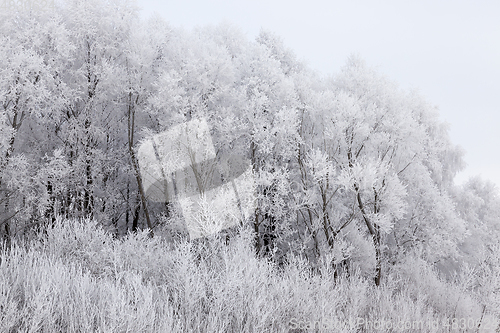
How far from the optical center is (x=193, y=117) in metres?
16.6

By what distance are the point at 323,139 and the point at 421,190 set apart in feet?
24.9

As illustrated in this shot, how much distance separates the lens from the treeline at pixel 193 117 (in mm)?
15391

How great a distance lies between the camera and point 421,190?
21.7 metres

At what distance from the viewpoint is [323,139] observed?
19.0 m

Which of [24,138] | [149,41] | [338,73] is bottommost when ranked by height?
[24,138]

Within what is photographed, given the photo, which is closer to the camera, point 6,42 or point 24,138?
point 6,42

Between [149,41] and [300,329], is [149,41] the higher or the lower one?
the higher one

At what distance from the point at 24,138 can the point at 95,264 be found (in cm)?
1190

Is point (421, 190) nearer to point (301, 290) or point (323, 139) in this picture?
point (323, 139)

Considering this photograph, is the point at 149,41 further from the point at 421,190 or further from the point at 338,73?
the point at 421,190

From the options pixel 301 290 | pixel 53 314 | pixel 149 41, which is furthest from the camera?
pixel 149 41

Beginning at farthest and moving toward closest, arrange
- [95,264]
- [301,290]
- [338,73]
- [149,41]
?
[338,73]
[149,41]
[95,264]
[301,290]

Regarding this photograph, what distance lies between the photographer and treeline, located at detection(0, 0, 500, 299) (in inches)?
606

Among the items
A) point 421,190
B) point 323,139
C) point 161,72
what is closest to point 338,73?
point 323,139
